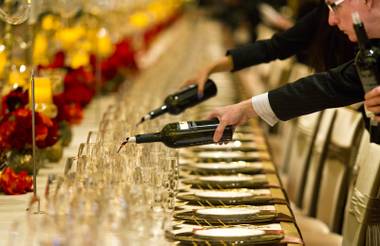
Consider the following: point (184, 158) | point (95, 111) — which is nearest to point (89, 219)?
point (184, 158)

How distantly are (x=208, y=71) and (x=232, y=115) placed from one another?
46.5 inches

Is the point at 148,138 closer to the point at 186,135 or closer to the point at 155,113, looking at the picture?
the point at 186,135

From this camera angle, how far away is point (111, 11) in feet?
25.4

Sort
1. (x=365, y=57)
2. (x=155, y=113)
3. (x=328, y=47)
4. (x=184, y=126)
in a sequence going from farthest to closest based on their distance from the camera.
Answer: (x=328, y=47) → (x=155, y=113) → (x=184, y=126) → (x=365, y=57)

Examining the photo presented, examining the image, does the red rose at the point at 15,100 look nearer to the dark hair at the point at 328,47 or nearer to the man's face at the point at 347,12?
the man's face at the point at 347,12

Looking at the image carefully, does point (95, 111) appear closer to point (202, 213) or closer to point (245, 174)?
point (245, 174)

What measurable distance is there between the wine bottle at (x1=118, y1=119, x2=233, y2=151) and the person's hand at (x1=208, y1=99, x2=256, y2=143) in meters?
0.02

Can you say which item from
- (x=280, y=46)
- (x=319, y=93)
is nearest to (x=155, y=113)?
(x=280, y=46)

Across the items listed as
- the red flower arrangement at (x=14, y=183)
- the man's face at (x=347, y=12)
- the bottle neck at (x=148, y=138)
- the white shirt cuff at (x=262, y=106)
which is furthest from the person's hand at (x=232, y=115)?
the red flower arrangement at (x=14, y=183)

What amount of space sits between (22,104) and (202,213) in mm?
990

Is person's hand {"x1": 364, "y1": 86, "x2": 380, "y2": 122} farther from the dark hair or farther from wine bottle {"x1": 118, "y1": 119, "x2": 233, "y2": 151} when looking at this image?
the dark hair

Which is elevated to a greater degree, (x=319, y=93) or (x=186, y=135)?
(x=319, y=93)

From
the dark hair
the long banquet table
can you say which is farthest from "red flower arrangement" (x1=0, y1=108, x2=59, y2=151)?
the dark hair

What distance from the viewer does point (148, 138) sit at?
9.66 ft
